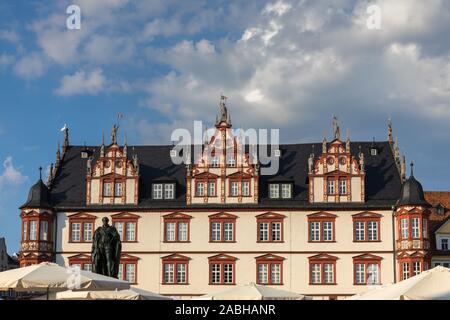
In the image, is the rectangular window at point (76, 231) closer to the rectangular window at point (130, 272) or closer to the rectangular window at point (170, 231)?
the rectangular window at point (130, 272)

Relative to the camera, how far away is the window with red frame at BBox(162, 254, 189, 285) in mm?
56312

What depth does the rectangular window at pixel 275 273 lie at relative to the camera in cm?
5550

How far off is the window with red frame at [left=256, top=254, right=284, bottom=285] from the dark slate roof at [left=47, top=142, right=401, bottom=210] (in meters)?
3.66

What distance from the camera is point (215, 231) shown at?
56438mm

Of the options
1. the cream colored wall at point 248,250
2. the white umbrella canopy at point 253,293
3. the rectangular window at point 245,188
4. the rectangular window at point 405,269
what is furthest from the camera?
the rectangular window at point 245,188

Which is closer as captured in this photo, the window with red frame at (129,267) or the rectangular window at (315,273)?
the rectangular window at (315,273)

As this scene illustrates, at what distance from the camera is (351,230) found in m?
55.5

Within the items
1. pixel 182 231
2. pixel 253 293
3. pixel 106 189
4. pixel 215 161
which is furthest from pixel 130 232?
pixel 253 293

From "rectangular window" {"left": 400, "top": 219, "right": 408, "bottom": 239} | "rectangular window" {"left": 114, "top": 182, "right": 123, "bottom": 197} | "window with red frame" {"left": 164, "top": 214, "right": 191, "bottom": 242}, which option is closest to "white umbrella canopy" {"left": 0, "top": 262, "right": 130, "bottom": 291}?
"window with red frame" {"left": 164, "top": 214, "right": 191, "bottom": 242}

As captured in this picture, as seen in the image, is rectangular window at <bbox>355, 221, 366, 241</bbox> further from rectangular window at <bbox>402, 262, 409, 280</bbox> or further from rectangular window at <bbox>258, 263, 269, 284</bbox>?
rectangular window at <bbox>258, 263, 269, 284</bbox>

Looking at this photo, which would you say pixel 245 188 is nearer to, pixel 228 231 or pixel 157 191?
pixel 228 231

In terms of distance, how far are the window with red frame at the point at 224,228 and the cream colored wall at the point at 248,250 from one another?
0.29 meters

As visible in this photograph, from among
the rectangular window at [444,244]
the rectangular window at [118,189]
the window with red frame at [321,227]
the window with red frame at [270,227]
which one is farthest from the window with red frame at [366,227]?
the rectangular window at [118,189]

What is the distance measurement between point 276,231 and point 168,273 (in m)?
8.10
